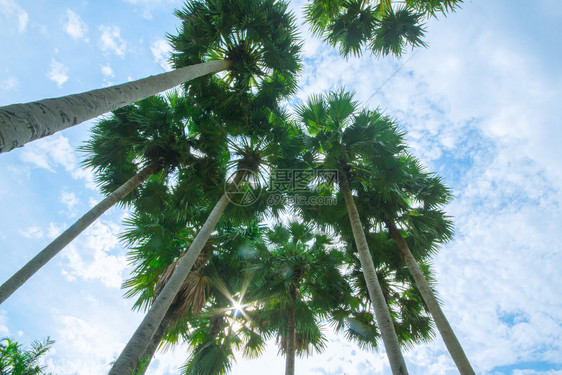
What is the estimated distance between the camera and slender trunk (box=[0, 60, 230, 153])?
1.52 meters

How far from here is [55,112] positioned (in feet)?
6.22

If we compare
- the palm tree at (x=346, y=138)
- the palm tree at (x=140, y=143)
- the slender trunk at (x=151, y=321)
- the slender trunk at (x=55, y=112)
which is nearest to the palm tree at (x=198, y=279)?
the palm tree at (x=140, y=143)

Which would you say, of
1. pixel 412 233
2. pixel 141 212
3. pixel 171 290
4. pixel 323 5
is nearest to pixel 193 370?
pixel 171 290

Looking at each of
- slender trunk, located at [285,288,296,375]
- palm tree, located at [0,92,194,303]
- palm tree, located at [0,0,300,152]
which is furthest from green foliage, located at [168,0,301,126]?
slender trunk, located at [285,288,296,375]

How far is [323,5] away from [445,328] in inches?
336

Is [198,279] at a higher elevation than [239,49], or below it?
below

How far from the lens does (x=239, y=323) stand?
8273 millimetres

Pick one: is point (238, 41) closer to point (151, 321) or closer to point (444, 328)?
point (151, 321)

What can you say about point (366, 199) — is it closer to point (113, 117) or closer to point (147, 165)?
point (147, 165)

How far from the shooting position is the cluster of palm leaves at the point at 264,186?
703 cm

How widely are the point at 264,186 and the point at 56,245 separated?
16.3 ft

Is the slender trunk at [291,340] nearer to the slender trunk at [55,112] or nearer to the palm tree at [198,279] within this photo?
the palm tree at [198,279]

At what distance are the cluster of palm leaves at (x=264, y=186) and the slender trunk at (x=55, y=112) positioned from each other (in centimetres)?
403

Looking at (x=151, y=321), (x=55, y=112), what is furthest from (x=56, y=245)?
(x=55, y=112)
